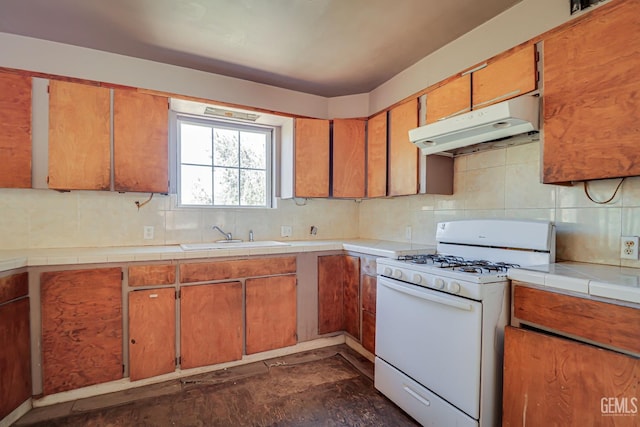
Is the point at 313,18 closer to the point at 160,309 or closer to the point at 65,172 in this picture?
the point at 65,172

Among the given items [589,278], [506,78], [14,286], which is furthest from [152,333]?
[506,78]

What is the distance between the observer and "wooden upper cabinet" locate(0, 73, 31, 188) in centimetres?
198

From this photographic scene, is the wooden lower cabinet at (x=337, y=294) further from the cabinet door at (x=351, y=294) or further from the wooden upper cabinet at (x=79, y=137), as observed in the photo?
the wooden upper cabinet at (x=79, y=137)

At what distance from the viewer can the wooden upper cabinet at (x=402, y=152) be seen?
2.45 m

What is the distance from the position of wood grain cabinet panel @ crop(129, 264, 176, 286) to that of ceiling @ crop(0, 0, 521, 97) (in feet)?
5.22

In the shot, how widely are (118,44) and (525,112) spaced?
2702mm

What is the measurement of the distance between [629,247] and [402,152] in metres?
1.50

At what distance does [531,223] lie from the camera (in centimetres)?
177

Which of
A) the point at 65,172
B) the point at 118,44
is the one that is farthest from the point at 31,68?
the point at 65,172

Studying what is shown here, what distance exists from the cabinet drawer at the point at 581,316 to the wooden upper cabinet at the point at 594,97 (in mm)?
595

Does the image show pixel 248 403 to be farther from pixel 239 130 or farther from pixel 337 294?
pixel 239 130

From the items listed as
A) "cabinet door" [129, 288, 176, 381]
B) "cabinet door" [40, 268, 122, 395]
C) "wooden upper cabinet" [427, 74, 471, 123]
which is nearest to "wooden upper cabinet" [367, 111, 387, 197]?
"wooden upper cabinet" [427, 74, 471, 123]

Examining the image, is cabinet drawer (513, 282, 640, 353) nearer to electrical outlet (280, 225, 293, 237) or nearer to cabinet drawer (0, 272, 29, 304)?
electrical outlet (280, 225, 293, 237)

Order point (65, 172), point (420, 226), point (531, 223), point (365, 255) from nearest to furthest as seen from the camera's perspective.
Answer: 1. point (531, 223)
2. point (65, 172)
3. point (365, 255)
4. point (420, 226)
